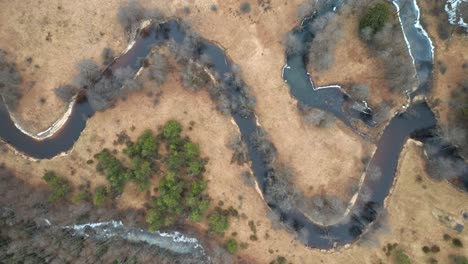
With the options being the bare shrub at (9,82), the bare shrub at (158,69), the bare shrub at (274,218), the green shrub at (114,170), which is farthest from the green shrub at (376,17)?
the bare shrub at (9,82)

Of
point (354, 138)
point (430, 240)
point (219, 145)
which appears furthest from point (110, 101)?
point (430, 240)

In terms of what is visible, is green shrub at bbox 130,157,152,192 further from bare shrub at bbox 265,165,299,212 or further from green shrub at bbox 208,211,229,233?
bare shrub at bbox 265,165,299,212

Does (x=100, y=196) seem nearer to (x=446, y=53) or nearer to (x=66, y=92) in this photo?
(x=66, y=92)

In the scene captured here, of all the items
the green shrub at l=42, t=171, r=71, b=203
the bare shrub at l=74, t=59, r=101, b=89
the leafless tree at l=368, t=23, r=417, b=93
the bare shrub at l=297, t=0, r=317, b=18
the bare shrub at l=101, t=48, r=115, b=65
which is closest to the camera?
the leafless tree at l=368, t=23, r=417, b=93

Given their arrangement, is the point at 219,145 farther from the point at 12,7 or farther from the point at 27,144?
→ the point at 12,7

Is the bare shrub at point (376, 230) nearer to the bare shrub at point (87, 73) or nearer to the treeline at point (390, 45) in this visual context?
the treeline at point (390, 45)

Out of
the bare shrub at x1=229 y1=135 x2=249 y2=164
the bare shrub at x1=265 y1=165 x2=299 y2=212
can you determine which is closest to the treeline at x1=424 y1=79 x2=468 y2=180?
the bare shrub at x1=265 y1=165 x2=299 y2=212

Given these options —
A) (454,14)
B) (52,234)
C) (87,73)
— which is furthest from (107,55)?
(454,14)
